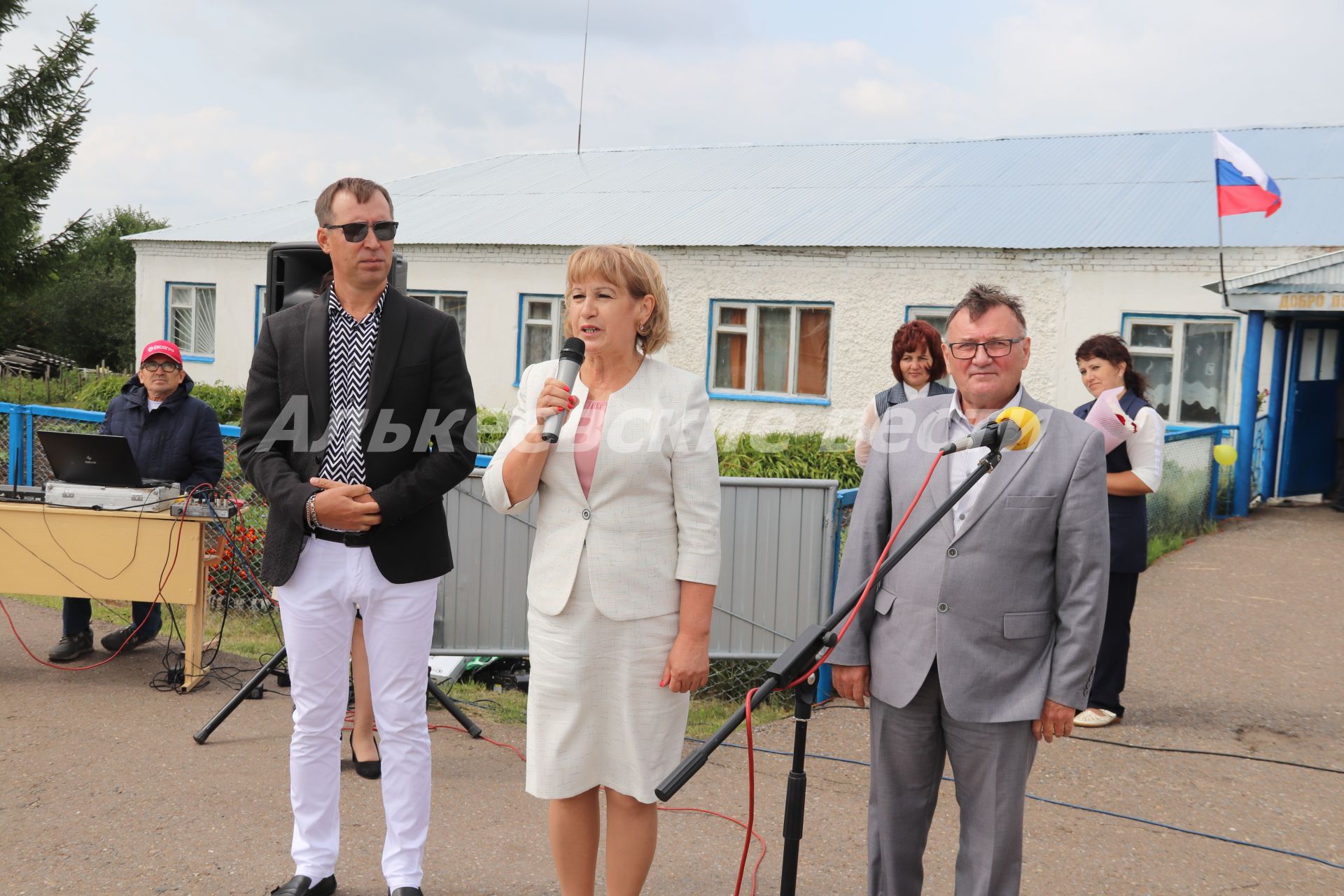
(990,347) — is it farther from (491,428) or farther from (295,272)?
(491,428)

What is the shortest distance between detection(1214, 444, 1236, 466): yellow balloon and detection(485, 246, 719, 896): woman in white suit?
36.9 ft

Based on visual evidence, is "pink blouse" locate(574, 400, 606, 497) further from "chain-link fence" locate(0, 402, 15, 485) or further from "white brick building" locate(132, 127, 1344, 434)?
"white brick building" locate(132, 127, 1344, 434)

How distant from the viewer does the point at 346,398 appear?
12.5 ft

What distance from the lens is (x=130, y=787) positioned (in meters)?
4.91

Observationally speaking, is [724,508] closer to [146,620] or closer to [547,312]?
[146,620]

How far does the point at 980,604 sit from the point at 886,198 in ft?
56.4

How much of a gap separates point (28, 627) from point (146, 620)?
3.92ft

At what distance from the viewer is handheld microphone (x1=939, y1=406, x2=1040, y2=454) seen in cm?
271

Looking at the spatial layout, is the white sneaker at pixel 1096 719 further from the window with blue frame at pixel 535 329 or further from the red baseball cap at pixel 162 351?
the window with blue frame at pixel 535 329

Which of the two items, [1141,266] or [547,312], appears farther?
[547,312]

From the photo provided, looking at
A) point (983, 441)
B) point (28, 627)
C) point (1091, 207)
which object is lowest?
point (28, 627)

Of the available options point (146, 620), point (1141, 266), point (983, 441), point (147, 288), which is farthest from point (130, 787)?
point (147, 288)

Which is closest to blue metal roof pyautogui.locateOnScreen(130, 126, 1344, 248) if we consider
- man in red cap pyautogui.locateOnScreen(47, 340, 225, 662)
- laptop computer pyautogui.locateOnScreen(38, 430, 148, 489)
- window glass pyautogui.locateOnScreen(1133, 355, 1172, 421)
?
window glass pyautogui.locateOnScreen(1133, 355, 1172, 421)

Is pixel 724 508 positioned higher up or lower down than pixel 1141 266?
lower down
